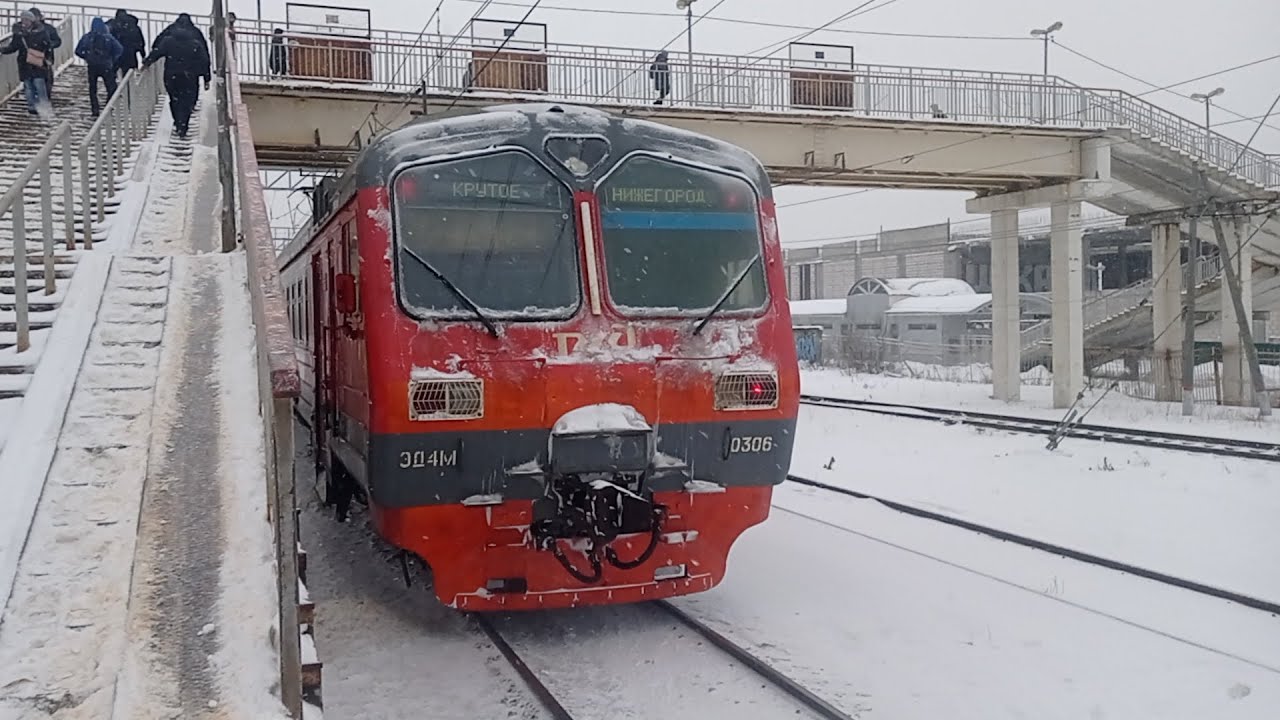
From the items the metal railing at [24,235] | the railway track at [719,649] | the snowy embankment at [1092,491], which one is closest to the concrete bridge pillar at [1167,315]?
the snowy embankment at [1092,491]

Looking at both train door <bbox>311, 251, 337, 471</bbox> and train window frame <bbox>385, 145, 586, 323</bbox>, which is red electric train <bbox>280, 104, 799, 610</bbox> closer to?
train window frame <bbox>385, 145, 586, 323</bbox>

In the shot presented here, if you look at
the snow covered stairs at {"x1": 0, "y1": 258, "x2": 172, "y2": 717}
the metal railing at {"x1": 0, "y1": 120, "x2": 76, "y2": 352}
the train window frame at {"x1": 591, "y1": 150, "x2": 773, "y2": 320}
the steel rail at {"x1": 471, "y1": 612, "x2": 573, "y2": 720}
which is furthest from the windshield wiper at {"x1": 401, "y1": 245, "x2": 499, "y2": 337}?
the metal railing at {"x1": 0, "y1": 120, "x2": 76, "y2": 352}

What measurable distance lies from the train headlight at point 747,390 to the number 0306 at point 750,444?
192 millimetres

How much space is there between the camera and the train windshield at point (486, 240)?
20.4 ft

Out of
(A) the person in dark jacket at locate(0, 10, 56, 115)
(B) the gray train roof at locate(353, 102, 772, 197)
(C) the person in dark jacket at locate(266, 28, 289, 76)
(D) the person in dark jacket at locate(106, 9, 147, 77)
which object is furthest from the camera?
(C) the person in dark jacket at locate(266, 28, 289, 76)

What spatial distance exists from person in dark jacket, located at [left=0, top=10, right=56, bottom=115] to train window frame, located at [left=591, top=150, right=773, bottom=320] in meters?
11.5

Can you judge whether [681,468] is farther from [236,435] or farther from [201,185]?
[201,185]

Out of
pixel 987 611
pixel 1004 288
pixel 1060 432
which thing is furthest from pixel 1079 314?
pixel 987 611

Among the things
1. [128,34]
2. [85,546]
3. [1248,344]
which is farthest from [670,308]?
[1248,344]

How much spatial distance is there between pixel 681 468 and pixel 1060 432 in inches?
441

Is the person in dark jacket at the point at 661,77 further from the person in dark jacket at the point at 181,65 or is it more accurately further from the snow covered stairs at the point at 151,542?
the snow covered stairs at the point at 151,542

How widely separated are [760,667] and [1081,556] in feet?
13.4

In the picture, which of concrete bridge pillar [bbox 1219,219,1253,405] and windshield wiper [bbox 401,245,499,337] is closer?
windshield wiper [bbox 401,245,499,337]

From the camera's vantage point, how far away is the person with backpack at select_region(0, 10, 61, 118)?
14.4 metres
